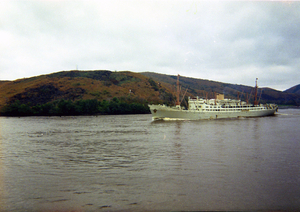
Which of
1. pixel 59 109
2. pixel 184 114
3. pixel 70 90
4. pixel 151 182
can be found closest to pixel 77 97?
pixel 70 90

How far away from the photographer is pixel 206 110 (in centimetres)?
8881

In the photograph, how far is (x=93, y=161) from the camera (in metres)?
19.4

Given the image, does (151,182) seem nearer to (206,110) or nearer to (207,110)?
(206,110)

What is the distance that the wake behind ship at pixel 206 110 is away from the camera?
81694mm

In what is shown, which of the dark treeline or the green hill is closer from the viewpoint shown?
the dark treeline

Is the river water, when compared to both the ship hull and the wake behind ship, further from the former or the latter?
the wake behind ship

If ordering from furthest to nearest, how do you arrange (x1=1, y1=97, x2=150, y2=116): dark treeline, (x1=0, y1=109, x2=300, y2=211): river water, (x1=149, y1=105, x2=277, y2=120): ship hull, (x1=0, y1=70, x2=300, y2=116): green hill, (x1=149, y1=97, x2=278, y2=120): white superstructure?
(x1=0, y1=70, x2=300, y2=116): green hill → (x1=1, y1=97, x2=150, y2=116): dark treeline → (x1=149, y1=97, x2=278, y2=120): white superstructure → (x1=149, y1=105, x2=277, y2=120): ship hull → (x1=0, y1=109, x2=300, y2=211): river water

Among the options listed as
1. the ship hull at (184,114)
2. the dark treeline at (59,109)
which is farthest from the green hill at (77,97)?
the ship hull at (184,114)

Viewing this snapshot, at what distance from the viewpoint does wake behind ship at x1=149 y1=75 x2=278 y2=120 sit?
81.7 meters

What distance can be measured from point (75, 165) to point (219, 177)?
10463 millimetres

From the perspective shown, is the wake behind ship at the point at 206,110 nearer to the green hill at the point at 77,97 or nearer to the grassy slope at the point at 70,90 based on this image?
the green hill at the point at 77,97

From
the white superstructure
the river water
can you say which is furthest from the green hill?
the river water

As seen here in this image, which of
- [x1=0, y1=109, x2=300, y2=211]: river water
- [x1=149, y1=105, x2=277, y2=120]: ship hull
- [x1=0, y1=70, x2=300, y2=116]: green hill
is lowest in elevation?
[x1=0, y1=109, x2=300, y2=211]: river water

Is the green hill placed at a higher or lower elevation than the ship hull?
higher
